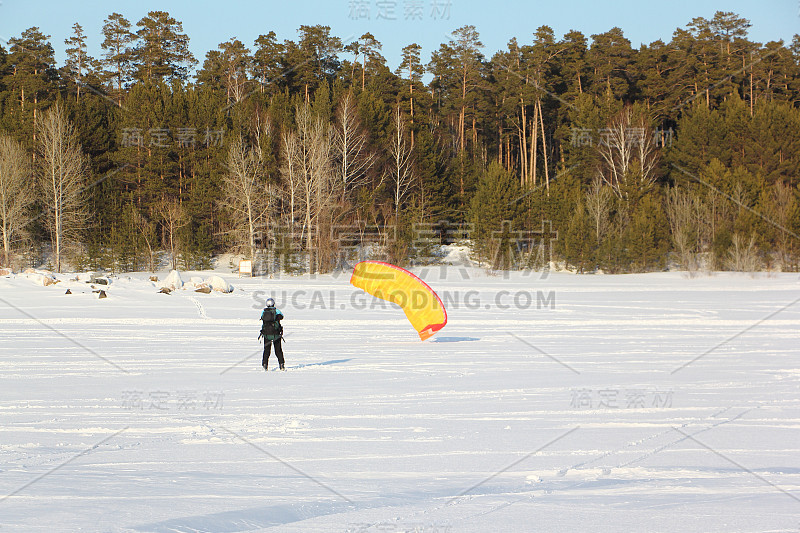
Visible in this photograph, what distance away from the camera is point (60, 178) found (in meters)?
40.2

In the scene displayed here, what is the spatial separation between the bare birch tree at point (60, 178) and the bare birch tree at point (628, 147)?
36.2m

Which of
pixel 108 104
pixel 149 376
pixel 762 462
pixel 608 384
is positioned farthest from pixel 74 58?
pixel 762 462

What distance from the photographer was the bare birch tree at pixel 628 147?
1943 inches

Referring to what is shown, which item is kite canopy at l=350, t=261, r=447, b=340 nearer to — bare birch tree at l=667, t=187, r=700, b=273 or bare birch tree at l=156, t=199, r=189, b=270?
bare birch tree at l=156, t=199, r=189, b=270

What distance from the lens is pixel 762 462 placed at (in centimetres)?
707

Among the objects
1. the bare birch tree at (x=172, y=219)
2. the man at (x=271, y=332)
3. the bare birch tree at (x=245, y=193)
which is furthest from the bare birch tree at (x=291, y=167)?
the man at (x=271, y=332)

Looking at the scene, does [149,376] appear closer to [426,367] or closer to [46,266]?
[426,367]

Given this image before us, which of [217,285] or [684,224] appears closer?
[217,285]

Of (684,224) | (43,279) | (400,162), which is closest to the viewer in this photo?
Result: (43,279)

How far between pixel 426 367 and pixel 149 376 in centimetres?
532

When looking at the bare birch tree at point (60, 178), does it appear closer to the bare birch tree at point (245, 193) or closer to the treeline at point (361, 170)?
the treeline at point (361, 170)

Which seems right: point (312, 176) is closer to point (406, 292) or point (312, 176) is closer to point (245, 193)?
point (245, 193)

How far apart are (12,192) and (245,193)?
1375cm

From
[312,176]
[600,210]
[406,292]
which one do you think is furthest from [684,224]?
[406,292]
